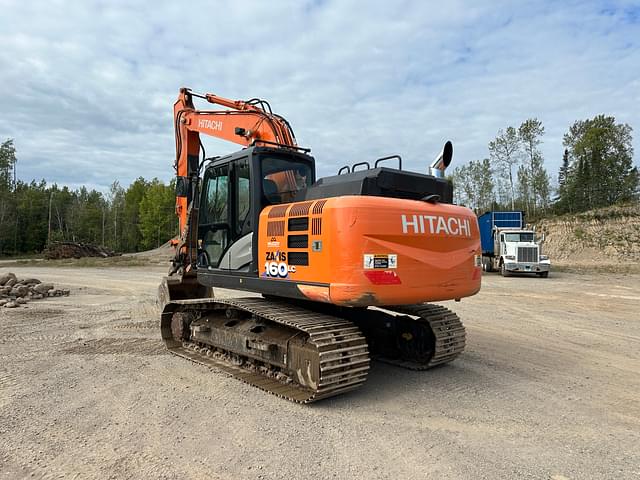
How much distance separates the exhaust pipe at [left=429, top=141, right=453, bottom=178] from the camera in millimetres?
6027

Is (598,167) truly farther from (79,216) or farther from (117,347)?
(79,216)

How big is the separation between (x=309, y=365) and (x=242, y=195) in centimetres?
240

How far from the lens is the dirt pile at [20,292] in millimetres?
11878

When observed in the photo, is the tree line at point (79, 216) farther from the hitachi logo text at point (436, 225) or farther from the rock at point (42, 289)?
the hitachi logo text at point (436, 225)

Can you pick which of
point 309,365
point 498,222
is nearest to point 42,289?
point 309,365

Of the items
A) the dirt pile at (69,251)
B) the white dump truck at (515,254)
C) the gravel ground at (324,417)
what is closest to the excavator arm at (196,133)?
the gravel ground at (324,417)

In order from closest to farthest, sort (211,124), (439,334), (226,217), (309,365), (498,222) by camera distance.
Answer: (309,365)
(439,334)
(226,217)
(211,124)
(498,222)

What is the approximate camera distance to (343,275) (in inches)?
182

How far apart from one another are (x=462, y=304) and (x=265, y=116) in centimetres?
761

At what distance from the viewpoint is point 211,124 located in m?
8.22

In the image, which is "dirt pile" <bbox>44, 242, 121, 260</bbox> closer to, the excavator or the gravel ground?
the gravel ground

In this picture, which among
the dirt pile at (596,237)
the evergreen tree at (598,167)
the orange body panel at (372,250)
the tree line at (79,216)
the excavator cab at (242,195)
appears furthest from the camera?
the tree line at (79,216)

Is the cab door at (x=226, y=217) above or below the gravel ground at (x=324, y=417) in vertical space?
above

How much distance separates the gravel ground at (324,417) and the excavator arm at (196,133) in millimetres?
1938
